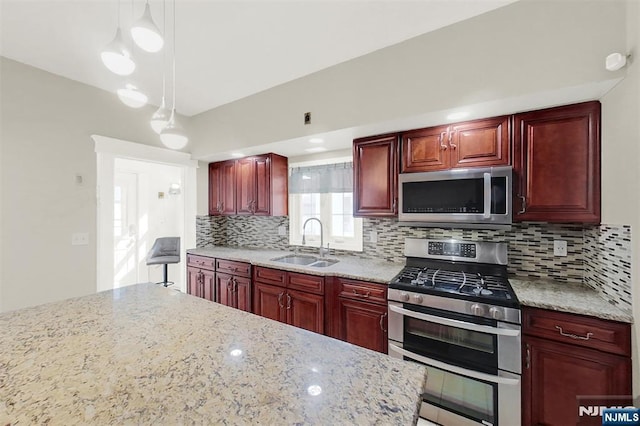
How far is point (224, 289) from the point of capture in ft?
10.1

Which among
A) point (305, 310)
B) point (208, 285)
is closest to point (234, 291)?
point (208, 285)

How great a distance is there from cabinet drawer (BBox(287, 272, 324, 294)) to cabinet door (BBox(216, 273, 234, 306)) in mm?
868

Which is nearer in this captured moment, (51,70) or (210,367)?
(210,367)

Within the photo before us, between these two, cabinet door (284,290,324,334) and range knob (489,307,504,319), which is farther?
cabinet door (284,290,324,334)

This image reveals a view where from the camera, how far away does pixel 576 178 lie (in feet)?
5.61

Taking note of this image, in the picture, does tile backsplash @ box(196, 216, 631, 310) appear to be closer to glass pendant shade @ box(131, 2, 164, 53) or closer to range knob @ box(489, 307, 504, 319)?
range knob @ box(489, 307, 504, 319)

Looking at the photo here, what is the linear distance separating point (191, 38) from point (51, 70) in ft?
5.06

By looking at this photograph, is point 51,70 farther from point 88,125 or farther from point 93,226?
point 93,226

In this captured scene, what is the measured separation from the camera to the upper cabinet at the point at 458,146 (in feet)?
6.32

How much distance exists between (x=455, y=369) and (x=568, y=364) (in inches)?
23.3

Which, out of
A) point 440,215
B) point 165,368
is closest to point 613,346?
point 440,215

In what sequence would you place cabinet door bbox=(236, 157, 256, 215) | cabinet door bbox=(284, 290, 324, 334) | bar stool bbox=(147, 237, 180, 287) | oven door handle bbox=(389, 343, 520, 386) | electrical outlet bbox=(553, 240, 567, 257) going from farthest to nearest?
bar stool bbox=(147, 237, 180, 287) → cabinet door bbox=(236, 157, 256, 215) → cabinet door bbox=(284, 290, 324, 334) → electrical outlet bbox=(553, 240, 567, 257) → oven door handle bbox=(389, 343, 520, 386)

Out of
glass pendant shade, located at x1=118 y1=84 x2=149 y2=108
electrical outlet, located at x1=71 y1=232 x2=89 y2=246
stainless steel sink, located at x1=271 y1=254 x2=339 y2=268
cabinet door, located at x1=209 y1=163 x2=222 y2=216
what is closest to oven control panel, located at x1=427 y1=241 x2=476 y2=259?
stainless steel sink, located at x1=271 y1=254 x2=339 y2=268

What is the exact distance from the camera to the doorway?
2758mm
